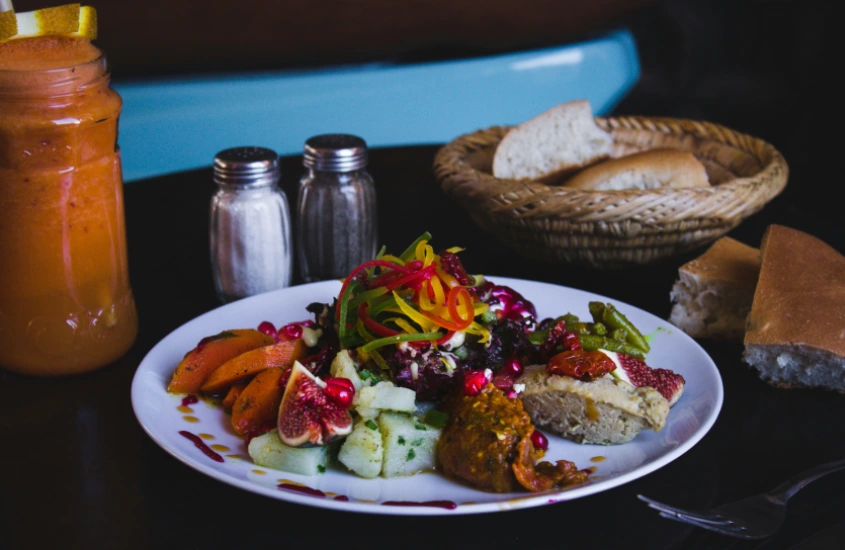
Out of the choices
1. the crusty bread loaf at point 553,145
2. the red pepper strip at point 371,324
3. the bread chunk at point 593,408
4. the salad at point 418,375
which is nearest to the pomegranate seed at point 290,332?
the salad at point 418,375

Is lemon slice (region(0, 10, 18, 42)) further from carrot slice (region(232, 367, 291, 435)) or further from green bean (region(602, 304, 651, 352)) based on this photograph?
green bean (region(602, 304, 651, 352))

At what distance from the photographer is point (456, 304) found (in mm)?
1942

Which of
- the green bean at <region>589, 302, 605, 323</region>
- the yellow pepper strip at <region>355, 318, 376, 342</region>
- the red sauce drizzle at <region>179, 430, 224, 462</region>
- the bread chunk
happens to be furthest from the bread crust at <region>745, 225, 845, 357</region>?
the red sauce drizzle at <region>179, 430, 224, 462</region>

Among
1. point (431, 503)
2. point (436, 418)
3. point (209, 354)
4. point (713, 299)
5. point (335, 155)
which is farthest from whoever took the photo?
point (335, 155)

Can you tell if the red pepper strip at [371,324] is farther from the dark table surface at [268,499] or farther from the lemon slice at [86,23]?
the lemon slice at [86,23]

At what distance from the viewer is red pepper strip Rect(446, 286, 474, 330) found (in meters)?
1.92

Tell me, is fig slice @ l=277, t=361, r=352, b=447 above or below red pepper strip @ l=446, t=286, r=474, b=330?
below

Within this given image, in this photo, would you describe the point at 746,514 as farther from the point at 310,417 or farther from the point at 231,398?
→ the point at 231,398

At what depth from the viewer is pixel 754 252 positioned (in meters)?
2.63

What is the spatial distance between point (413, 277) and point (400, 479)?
0.51 metres

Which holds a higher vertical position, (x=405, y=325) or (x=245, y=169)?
(x=245, y=169)

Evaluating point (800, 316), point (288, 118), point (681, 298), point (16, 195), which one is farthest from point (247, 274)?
point (288, 118)

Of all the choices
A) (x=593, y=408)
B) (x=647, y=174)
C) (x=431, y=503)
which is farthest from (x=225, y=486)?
(x=647, y=174)

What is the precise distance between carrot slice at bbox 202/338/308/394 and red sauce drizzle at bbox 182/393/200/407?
32 millimetres
